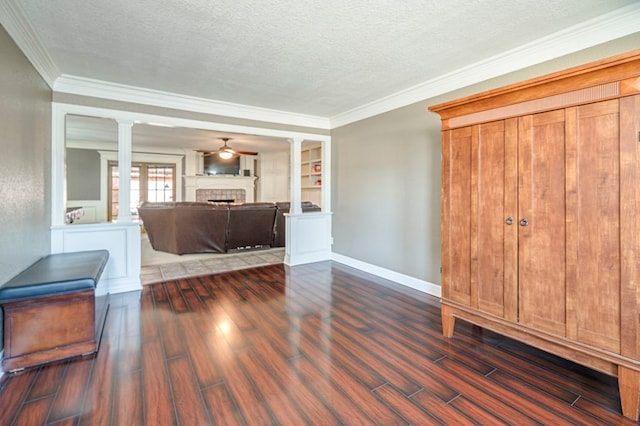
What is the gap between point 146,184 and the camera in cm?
841

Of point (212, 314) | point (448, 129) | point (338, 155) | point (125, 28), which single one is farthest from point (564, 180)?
point (338, 155)

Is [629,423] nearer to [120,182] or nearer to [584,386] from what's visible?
[584,386]

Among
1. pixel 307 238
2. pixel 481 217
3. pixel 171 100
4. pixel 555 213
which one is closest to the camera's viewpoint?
pixel 555 213

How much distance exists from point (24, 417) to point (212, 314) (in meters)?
1.40

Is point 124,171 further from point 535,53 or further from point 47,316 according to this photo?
point 535,53

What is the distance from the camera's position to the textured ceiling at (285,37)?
1939 millimetres

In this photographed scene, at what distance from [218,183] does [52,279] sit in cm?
722

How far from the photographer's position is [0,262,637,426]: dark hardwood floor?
155 cm

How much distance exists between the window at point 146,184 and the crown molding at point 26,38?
5828mm

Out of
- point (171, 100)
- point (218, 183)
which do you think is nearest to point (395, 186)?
point (171, 100)

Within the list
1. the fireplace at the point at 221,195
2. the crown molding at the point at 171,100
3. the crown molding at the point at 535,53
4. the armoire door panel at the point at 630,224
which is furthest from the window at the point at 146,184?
the armoire door panel at the point at 630,224

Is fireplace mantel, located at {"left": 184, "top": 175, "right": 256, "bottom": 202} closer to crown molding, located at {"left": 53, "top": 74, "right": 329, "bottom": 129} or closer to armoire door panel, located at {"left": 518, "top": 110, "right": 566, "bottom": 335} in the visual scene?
crown molding, located at {"left": 53, "top": 74, "right": 329, "bottom": 129}

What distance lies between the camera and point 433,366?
6.49ft

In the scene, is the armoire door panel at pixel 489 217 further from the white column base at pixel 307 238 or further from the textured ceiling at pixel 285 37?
the white column base at pixel 307 238
